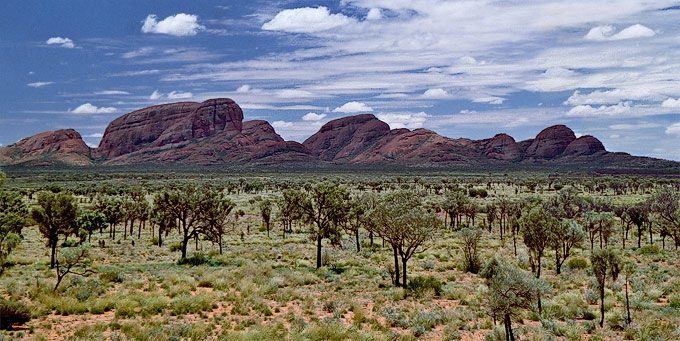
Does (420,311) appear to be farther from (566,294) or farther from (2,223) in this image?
(2,223)

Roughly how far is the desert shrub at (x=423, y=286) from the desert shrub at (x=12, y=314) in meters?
17.7

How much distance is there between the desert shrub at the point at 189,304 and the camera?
59.2 ft

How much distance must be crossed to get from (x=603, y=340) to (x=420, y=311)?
24.0 ft

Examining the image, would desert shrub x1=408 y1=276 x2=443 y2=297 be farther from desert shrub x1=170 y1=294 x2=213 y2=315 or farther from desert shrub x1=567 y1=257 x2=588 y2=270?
desert shrub x1=567 y1=257 x2=588 y2=270

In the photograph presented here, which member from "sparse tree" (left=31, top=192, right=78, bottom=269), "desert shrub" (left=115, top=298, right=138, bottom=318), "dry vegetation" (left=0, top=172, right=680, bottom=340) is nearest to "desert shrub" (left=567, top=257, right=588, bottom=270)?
"dry vegetation" (left=0, top=172, right=680, bottom=340)

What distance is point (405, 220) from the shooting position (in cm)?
2436

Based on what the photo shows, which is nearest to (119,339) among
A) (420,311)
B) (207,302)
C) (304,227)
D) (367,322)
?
(207,302)

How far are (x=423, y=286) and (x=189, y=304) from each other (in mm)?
12689

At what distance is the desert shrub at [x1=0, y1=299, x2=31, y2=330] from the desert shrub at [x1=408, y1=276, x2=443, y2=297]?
17656mm

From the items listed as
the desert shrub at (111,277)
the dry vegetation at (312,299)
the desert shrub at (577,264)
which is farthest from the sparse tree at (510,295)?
the desert shrub at (111,277)

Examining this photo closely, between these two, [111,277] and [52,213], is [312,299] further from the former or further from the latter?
[52,213]

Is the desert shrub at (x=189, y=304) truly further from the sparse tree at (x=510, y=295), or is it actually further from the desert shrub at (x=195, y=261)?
the sparse tree at (x=510, y=295)

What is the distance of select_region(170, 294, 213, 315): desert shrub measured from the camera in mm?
18031

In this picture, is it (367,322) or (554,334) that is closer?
(554,334)
